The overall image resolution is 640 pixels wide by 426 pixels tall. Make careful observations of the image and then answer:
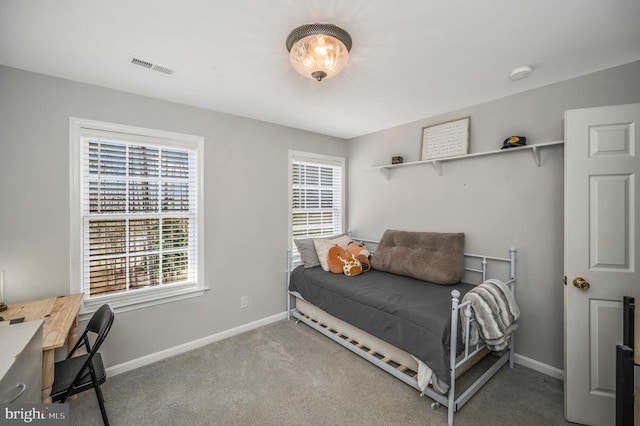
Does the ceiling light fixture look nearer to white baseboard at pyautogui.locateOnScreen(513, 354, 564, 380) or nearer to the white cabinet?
the white cabinet

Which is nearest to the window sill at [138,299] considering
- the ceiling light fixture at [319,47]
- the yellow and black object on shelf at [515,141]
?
the ceiling light fixture at [319,47]

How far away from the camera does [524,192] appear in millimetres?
2428

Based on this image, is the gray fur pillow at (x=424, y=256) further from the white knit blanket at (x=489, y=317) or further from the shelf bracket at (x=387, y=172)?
the shelf bracket at (x=387, y=172)

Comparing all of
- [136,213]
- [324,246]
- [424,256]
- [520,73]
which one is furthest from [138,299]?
[520,73]

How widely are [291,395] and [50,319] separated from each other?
1.68 m

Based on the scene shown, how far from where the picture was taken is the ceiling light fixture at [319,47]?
1.51 metres

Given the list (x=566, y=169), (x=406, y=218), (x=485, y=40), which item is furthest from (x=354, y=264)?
(x=485, y=40)

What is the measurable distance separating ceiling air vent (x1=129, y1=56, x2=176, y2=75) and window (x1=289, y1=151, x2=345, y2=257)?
5.40ft

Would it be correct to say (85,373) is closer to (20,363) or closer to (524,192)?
(20,363)

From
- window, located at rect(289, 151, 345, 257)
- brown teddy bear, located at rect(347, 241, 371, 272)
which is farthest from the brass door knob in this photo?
window, located at rect(289, 151, 345, 257)

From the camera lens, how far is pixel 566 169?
187 centimetres

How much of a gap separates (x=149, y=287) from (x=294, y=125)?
237 cm

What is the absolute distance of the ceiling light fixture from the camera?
1506 mm

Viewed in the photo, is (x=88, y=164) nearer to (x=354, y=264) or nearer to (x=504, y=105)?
(x=354, y=264)
